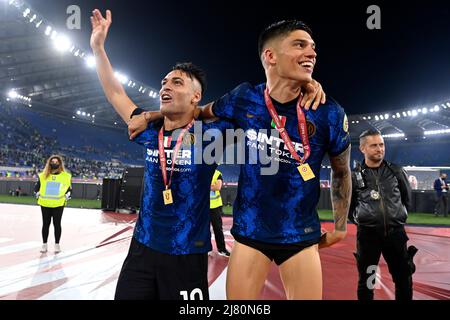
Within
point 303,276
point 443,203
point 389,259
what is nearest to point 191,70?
point 303,276

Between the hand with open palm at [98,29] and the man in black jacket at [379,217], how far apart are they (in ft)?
8.94

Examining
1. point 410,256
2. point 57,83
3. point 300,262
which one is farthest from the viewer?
point 57,83

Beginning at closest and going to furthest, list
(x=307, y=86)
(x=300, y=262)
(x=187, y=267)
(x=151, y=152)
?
(x=300, y=262), (x=307, y=86), (x=187, y=267), (x=151, y=152)

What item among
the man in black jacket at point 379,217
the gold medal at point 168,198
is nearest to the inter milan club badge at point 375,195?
the man in black jacket at point 379,217

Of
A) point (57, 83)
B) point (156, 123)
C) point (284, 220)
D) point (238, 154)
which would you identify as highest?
point (57, 83)

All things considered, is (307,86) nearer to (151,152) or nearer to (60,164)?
(151,152)

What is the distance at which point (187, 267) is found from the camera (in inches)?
82.6

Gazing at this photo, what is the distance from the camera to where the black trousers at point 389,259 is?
3393 mm

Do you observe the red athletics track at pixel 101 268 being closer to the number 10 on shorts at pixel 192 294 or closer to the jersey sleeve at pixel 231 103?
the number 10 on shorts at pixel 192 294

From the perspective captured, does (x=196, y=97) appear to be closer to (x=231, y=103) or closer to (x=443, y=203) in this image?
(x=231, y=103)

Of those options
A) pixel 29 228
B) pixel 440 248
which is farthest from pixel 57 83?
pixel 440 248

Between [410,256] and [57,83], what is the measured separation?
1466 inches

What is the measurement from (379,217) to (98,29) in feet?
10.3

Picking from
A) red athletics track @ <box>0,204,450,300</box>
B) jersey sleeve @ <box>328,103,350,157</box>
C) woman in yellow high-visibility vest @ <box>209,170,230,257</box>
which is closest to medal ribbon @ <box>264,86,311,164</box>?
jersey sleeve @ <box>328,103,350,157</box>
